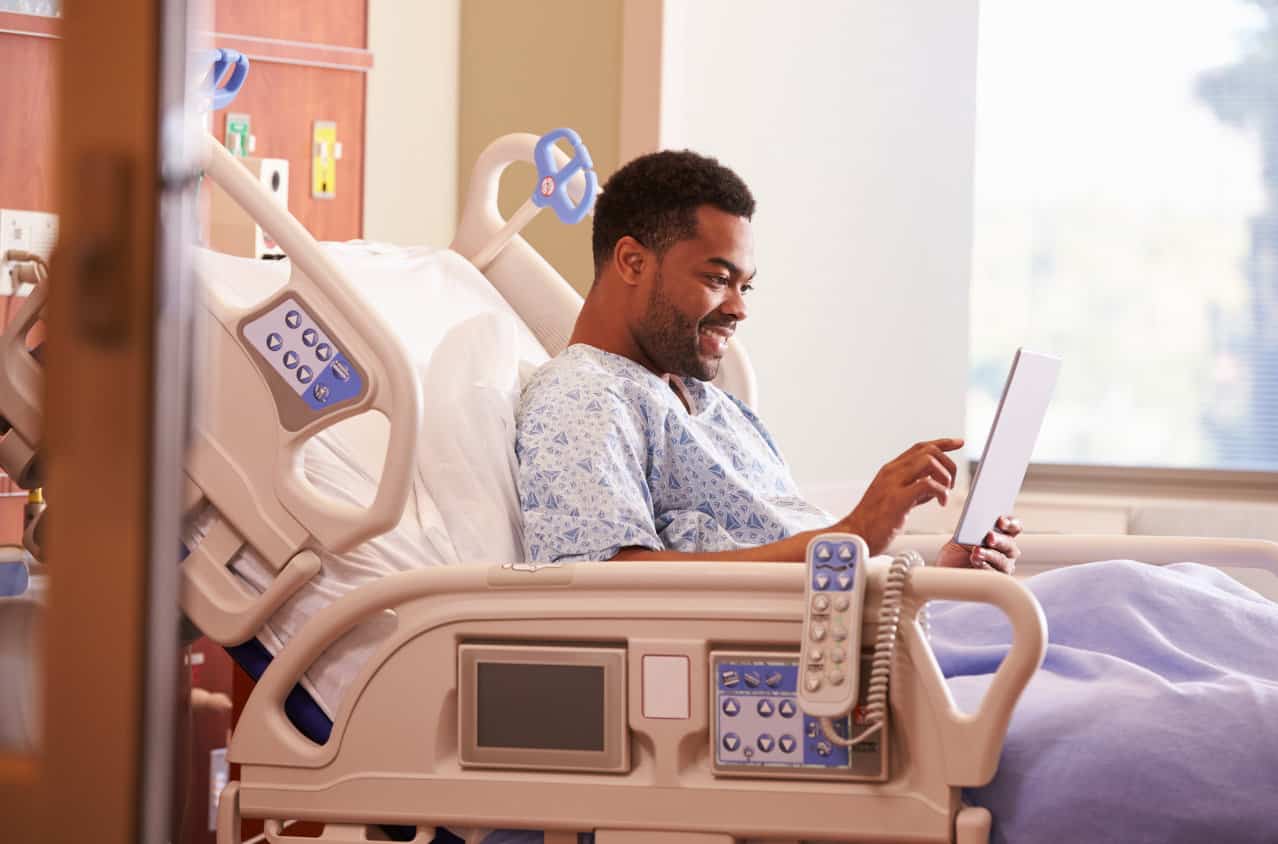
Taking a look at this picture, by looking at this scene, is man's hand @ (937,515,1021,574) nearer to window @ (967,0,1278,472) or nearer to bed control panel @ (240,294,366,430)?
bed control panel @ (240,294,366,430)

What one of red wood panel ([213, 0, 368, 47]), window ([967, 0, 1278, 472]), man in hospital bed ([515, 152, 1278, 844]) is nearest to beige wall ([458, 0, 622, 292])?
red wood panel ([213, 0, 368, 47])

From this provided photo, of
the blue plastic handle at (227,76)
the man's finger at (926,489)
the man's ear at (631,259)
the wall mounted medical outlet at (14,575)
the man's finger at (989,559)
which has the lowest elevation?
the man's finger at (989,559)

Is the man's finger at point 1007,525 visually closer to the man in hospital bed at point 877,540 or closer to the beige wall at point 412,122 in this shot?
the man in hospital bed at point 877,540

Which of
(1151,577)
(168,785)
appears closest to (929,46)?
(1151,577)

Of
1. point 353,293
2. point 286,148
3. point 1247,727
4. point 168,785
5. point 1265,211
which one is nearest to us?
point 168,785

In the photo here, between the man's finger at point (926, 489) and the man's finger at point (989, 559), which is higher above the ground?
the man's finger at point (926, 489)

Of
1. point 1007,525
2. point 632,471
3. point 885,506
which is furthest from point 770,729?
point 1007,525

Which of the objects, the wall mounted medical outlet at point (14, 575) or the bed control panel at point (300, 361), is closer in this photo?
the wall mounted medical outlet at point (14, 575)

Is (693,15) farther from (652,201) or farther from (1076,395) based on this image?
(1076,395)

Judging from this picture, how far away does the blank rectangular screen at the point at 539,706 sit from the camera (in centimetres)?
153

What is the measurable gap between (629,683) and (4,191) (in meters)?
0.84

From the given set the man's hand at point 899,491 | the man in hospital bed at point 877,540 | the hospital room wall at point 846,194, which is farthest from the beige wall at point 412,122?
the man's hand at point 899,491

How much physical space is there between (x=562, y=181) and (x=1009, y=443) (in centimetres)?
83

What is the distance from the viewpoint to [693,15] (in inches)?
131
